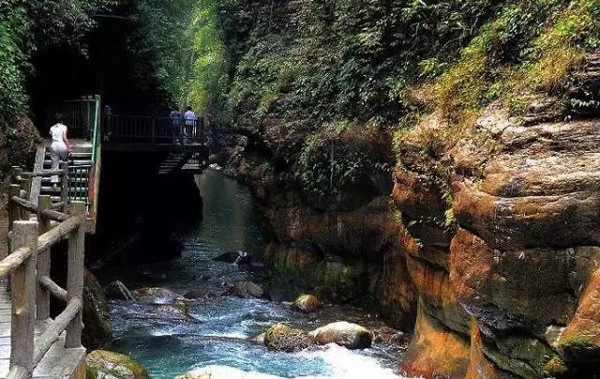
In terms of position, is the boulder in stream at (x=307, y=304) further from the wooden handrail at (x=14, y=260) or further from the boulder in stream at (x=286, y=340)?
the wooden handrail at (x=14, y=260)

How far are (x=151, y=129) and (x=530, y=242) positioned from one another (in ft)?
60.9

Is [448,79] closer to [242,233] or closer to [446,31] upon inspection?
[446,31]

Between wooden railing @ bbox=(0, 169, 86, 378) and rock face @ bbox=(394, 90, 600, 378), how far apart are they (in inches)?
202

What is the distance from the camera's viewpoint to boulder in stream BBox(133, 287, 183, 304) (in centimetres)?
1752

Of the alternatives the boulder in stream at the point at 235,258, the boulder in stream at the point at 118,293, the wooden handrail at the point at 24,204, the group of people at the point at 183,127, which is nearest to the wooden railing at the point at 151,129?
the group of people at the point at 183,127

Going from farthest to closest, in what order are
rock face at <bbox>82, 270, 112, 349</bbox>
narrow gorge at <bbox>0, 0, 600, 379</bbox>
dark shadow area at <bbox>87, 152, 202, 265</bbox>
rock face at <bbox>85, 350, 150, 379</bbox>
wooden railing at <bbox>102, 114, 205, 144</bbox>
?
dark shadow area at <bbox>87, 152, 202, 265</bbox> → wooden railing at <bbox>102, 114, 205, 144</bbox> → rock face at <bbox>82, 270, 112, 349</bbox> → rock face at <bbox>85, 350, 150, 379</bbox> → narrow gorge at <bbox>0, 0, 600, 379</bbox>

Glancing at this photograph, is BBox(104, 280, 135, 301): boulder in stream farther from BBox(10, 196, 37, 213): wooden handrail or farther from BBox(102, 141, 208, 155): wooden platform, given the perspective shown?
BBox(10, 196, 37, 213): wooden handrail

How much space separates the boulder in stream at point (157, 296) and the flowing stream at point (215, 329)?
1.82 feet

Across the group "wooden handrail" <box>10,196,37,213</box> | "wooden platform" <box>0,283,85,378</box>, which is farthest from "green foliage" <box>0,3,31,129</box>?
"wooden platform" <box>0,283,85,378</box>

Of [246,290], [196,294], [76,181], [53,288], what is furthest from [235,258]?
[53,288]

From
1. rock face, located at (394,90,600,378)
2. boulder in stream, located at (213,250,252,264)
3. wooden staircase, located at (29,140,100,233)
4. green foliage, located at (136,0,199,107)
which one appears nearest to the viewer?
rock face, located at (394,90,600,378)

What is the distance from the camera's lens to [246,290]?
18.7m

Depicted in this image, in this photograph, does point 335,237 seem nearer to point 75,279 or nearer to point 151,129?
point 151,129

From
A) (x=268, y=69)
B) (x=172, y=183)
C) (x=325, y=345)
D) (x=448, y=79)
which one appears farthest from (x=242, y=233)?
(x=448, y=79)
